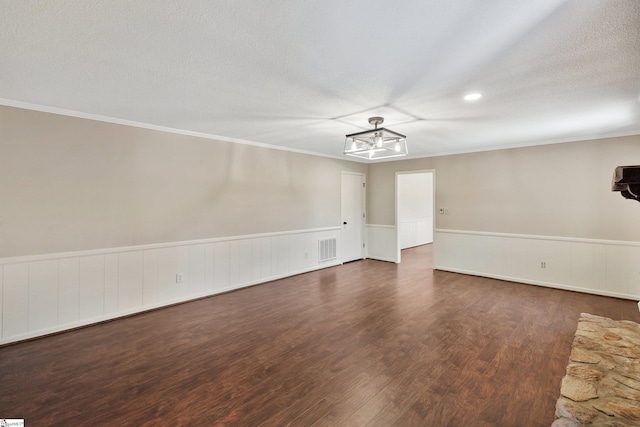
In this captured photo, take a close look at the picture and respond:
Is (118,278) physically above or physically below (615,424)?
above

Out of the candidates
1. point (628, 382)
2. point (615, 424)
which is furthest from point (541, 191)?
point (615, 424)

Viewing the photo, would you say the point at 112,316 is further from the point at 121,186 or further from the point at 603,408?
the point at 603,408

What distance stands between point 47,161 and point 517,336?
17.4ft

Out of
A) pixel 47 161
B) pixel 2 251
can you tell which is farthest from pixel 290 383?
pixel 47 161

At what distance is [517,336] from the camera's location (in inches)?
118

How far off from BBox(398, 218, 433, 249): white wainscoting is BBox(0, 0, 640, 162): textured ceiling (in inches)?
213

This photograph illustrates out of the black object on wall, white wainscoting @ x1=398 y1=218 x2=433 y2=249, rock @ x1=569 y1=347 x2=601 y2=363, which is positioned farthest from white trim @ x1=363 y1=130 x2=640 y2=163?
the black object on wall

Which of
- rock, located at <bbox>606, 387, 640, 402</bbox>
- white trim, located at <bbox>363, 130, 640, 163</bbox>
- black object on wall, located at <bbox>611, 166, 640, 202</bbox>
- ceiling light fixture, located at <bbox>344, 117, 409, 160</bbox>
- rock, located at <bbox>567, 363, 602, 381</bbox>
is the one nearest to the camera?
black object on wall, located at <bbox>611, 166, 640, 202</bbox>

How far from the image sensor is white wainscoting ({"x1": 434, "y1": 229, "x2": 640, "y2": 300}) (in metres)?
4.18

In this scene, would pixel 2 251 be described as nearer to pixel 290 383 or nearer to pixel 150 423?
pixel 150 423

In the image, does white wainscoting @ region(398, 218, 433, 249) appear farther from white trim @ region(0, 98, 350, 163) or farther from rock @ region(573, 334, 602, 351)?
rock @ region(573, 334, 602, 351)

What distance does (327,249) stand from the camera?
20.3ft

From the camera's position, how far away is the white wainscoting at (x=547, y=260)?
4.18m

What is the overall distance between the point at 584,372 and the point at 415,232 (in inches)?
274
